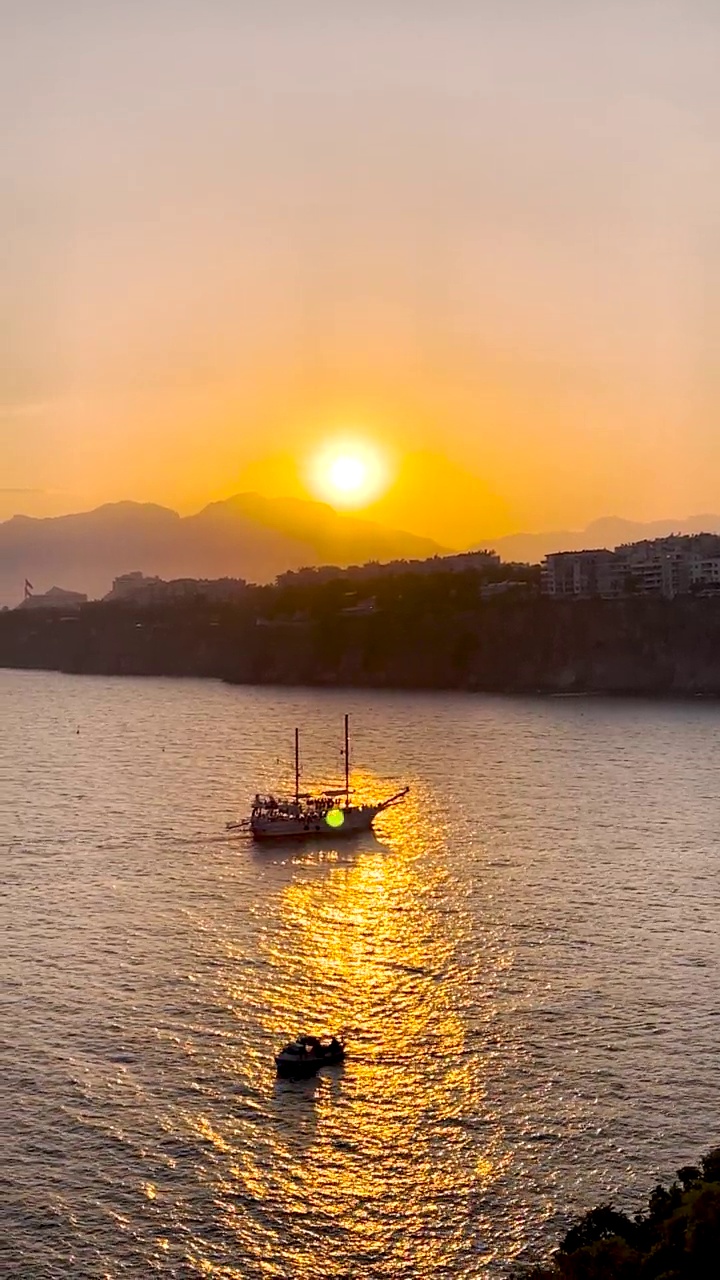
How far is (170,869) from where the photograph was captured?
56.8 m

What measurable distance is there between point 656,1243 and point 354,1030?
16.2m

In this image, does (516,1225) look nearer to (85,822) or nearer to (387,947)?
(387,947)

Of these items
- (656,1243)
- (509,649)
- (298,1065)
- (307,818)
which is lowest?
(298,1065)

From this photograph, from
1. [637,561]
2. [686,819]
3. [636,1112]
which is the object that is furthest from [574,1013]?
[637,561]

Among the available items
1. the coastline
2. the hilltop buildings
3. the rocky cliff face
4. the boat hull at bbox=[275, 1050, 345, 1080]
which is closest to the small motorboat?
the boat hull at bbox=[275, 1050, 345, 1080]

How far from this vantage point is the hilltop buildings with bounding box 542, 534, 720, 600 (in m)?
178

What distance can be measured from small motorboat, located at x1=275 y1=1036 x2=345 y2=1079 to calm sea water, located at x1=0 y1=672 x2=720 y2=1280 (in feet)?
1.55

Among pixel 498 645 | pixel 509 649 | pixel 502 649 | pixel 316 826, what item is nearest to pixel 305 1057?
pixel 316 826

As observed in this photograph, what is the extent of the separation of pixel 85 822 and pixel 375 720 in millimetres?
56645

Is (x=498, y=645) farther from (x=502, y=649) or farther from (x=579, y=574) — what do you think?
(x=579, y=574)

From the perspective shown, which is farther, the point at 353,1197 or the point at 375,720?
the point at 375,720

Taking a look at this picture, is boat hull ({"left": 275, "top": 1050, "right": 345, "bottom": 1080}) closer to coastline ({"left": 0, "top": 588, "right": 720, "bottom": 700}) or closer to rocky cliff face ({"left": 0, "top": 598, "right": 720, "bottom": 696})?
coastline ({"left": 0, "top": 588, "right": 720, "bottom": 700})

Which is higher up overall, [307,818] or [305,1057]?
[307,818]

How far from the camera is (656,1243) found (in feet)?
67.6
